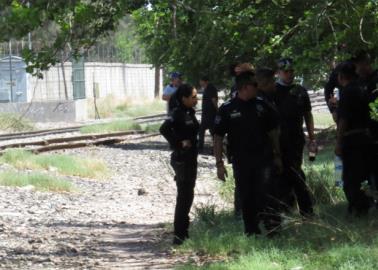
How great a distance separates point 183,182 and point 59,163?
9.51 m

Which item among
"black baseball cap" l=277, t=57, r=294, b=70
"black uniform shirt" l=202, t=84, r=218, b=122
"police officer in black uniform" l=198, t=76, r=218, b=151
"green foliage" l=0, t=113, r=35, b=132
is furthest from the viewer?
"green foliage" l=0, t=113, r=35, b=132

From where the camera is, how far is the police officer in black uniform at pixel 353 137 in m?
9.87

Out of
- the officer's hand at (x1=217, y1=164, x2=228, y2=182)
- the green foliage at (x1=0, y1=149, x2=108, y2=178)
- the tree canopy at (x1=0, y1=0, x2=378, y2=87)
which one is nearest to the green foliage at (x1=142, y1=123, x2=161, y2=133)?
the green foliage at (x1=0, y1=149, x2=108, y2=178)

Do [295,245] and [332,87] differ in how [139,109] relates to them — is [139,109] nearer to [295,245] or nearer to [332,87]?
[332,87]

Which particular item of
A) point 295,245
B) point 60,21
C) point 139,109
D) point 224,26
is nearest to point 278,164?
point 295,245

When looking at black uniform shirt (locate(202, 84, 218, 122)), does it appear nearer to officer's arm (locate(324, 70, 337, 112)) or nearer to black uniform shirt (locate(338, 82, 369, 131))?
officer's arm (locate(324, 70, 337, 112))

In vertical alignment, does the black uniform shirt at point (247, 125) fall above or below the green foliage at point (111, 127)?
above

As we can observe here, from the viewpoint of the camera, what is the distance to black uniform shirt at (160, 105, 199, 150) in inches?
381

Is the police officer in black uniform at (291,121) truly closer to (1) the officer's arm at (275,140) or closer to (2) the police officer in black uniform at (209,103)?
(1) the officer's arm at (275,140)

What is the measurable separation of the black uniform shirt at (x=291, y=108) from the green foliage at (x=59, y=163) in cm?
868

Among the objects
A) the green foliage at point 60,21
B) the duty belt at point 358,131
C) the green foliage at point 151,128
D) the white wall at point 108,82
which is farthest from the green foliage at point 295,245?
the white wall at point 108,82

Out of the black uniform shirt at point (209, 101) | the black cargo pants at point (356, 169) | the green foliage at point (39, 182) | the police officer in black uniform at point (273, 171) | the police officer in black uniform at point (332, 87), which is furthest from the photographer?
the black uniform shirt at point (209, 101)

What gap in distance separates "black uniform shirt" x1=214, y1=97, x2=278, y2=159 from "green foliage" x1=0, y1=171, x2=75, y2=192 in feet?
22.9

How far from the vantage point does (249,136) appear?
9281 millimetres
